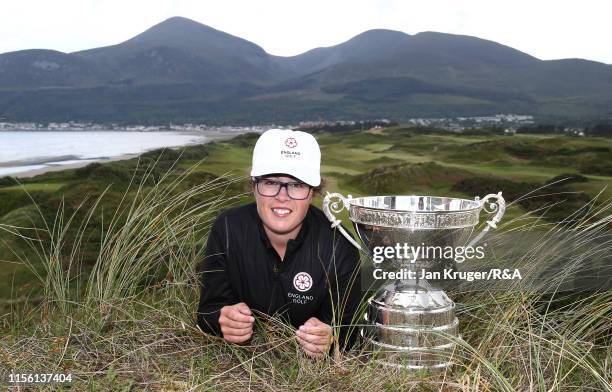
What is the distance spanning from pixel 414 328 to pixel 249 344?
1.04 metres

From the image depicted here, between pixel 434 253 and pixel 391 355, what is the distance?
641 mm

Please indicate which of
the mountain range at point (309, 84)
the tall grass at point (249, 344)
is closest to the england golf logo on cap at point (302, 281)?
the tall grass at point (249, 344)

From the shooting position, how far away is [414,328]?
3299 mm

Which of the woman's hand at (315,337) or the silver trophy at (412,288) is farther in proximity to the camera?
the silver trophy at (412,288)

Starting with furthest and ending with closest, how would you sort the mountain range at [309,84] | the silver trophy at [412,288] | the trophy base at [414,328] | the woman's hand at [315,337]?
the mountain range at [309,84], the trophy base at [414,328], the silver trophy at [412,288], the woman's hand at [315,337]

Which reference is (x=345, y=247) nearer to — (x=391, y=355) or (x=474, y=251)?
(x=391, y=355)

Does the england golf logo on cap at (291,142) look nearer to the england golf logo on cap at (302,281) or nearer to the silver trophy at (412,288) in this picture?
the silver trophy at (412,288)

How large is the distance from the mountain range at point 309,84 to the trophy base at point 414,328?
48506 millimetres

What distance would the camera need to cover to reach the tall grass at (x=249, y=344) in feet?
10.1

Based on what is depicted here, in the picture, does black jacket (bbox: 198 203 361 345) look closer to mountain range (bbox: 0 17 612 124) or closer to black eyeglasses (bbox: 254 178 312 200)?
black eyeglasses (bbox: 254 178 312 200)

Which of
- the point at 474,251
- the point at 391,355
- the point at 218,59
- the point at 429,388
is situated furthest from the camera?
the point at 218,59

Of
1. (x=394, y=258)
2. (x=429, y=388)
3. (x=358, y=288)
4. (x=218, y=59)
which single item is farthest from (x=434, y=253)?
(x=218, y=59)

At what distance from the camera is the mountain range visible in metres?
66.9

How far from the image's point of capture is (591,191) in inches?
229
